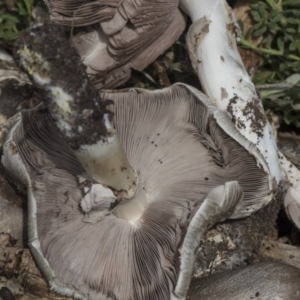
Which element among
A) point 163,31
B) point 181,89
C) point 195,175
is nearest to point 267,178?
point 195,175

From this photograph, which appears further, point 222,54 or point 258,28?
point 258,28

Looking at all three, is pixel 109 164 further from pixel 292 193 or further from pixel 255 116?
pixel 292 193

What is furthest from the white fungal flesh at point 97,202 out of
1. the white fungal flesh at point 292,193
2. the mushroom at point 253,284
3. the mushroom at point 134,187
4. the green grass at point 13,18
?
the green grass at point 13,18

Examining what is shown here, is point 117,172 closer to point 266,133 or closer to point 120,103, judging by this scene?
point 120,103

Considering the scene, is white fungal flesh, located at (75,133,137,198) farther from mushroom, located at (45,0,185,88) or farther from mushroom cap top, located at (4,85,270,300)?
mushroom, located at (45,0,185,88)

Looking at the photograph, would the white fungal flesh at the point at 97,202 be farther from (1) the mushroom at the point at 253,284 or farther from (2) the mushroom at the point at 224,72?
(2) the mushroom at the point at 224,72

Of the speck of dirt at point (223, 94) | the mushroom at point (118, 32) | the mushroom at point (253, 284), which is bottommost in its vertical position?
the mushroom at point (253, 284)
